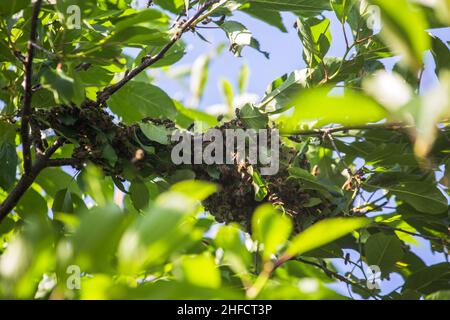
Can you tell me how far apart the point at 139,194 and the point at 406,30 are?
99 centimetres

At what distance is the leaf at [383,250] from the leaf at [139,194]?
54 centimetres

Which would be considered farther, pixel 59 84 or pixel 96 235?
pixel 59 84

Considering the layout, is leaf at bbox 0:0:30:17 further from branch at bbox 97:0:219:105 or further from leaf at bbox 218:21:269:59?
leaf at bbox 218:21:269:59

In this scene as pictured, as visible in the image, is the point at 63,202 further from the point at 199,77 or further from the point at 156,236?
the point at 156,236

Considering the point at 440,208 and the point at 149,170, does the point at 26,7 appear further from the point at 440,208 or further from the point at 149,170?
the point at 440,208

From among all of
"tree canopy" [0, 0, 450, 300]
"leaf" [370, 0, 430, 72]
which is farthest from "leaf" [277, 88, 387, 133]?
"tree canopy" [0, 0, 450, 300]

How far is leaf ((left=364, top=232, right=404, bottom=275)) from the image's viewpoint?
1.40 m

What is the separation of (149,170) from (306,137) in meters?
0.42

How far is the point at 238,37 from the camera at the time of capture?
138 cm

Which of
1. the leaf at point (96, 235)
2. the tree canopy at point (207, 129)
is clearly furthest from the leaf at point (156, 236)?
the tree canopy at point (207, 129)

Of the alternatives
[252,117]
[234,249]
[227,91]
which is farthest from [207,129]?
[234,249]

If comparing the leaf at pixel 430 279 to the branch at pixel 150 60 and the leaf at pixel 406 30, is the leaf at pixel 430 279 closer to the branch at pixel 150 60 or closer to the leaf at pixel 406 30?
the branch at pixel 150 60

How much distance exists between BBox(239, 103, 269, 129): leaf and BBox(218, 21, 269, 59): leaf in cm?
13
